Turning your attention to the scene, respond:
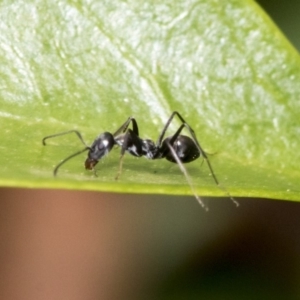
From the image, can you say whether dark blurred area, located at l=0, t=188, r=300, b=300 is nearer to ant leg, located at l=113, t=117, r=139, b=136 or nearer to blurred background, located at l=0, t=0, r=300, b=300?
blurred background, located at l=0, t=0, r=300, b=300

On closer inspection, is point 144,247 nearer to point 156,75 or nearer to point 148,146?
point 148,146

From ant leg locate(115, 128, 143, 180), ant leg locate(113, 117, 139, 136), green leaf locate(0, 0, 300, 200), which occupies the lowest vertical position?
ant leg locate(115, 128, 143, 180)

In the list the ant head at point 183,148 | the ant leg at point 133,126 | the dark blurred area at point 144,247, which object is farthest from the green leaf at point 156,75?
the dark blurred area at point 144,247

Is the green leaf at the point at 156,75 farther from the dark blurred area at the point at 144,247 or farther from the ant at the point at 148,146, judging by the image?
the dark blurred area at the point at 144,247

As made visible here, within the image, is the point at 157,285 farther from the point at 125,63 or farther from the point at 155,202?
the point at 125,63

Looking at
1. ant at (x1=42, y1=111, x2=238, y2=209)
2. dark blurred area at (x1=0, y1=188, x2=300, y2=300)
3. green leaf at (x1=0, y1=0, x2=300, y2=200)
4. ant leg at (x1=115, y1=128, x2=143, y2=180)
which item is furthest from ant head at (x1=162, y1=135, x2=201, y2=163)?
dark blurred area at (x1=0, y1=188, x2=300, y2=300)

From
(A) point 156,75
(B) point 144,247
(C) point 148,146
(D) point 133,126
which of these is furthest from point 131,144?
(B) point 144,247

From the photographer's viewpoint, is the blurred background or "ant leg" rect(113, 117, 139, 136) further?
the blurred background
